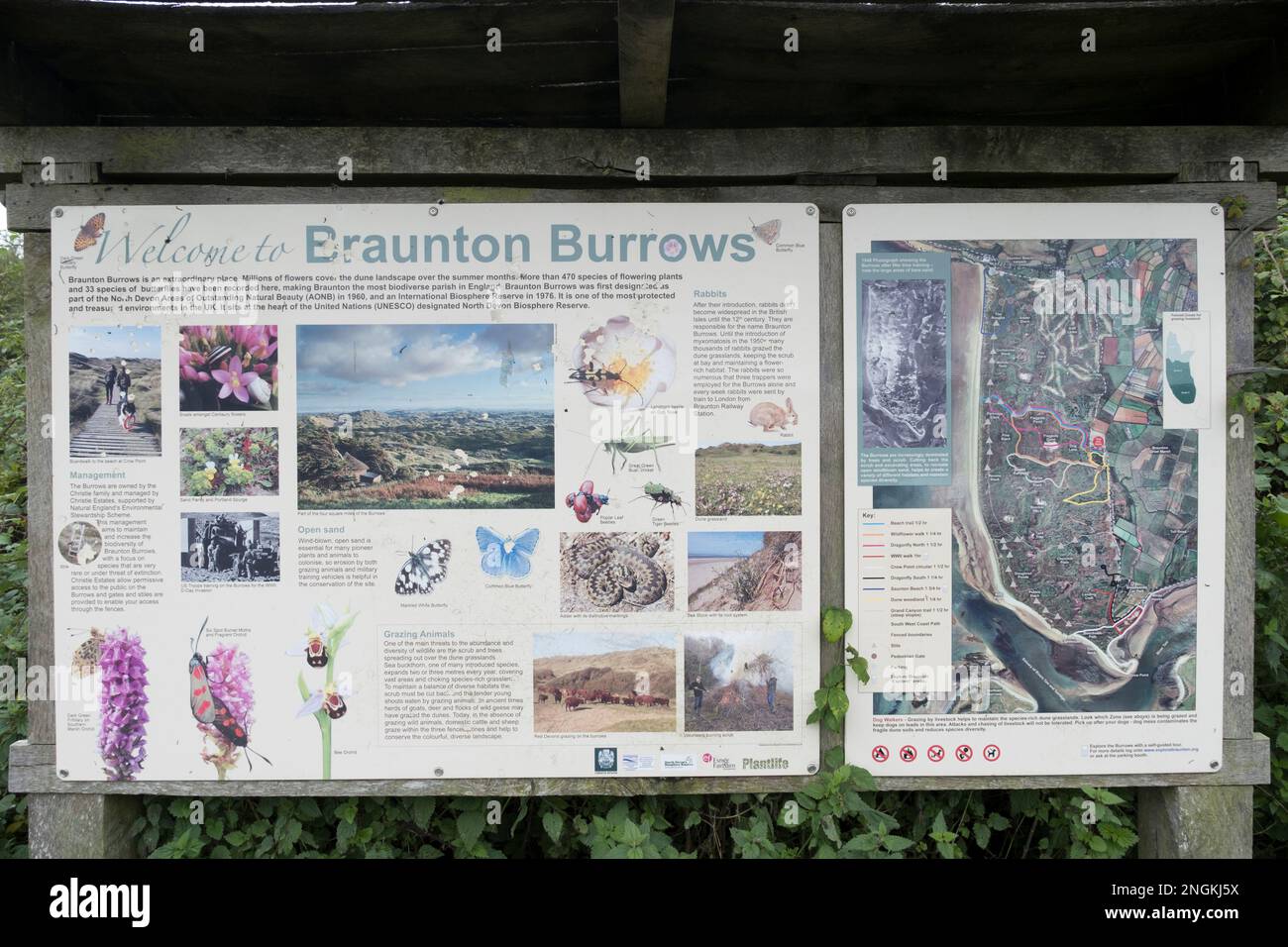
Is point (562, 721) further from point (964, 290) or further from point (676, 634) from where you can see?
point (964, 290)

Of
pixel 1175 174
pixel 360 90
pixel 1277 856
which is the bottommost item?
pixel 1277 856

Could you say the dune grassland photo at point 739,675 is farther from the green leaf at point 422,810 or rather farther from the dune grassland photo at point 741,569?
the green leaf at point 422,810

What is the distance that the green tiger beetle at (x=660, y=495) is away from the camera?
2.99 metres

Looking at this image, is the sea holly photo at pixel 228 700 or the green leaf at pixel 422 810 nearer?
the sea holly photo at pixel 228 700

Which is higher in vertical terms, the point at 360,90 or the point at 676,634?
the point at 360,90

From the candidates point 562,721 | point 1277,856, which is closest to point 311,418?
point 562,721

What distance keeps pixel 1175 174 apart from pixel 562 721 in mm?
3226

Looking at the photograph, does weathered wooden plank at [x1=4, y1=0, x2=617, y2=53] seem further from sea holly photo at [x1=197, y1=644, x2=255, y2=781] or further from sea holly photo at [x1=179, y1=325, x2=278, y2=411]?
sea holly photo at [x1=197, y1=644, x2=255, y2=781]

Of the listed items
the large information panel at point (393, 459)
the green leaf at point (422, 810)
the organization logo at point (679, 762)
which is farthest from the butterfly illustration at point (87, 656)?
the organization logo at point (679, 762)

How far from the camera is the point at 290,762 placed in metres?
3.03

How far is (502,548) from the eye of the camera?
9.86 ft

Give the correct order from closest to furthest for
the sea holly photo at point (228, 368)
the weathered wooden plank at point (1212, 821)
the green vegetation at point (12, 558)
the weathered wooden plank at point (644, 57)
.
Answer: the weathered wooden plank at point (644, 57)
the sea holly photo at point (228, 368)
the weathered wooden plank at point (1212, 821)
the green vegetation at point (12, 558)

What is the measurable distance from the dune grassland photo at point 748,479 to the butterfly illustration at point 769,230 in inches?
31.2

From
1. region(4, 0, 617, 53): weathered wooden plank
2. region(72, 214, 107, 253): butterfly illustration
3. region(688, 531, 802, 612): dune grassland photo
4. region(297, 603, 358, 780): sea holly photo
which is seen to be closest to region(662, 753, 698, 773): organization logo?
region(688, 531, 802, 612): dune grassland photo
